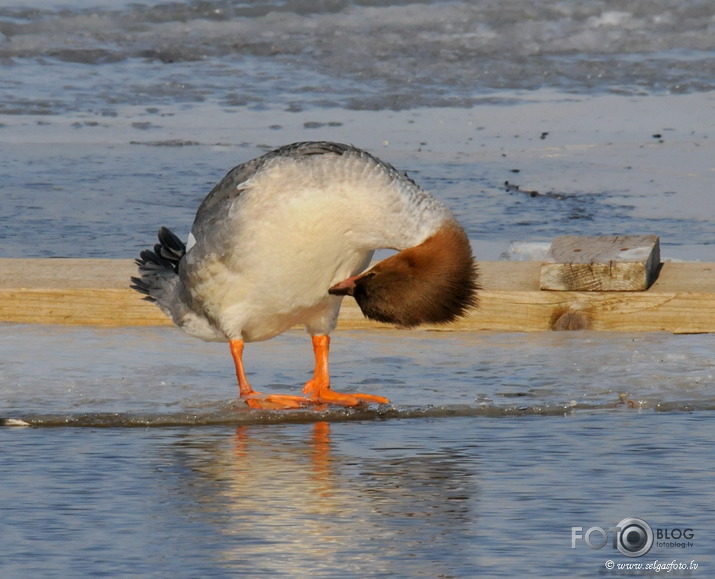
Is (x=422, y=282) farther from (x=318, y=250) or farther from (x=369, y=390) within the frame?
(x=369, y=390)

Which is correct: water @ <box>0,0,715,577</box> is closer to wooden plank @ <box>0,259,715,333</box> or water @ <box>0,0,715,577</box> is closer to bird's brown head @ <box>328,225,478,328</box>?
wooden plank @ <box>0,259,715,333</box>

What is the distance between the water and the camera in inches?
162

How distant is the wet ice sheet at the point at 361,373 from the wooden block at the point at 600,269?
225 mm

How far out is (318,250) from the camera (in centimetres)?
544

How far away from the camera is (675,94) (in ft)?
50.8

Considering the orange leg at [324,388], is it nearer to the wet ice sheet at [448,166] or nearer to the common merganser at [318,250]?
the common merganser at [318,250]

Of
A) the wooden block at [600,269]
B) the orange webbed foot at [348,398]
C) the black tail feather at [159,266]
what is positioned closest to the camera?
the orange webbed foot at [348,398]

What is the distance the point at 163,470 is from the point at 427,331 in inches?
96.0

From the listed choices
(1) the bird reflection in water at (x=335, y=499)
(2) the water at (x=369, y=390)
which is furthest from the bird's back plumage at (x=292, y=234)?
(1) the bird reflection in water at (x=335, y=499)

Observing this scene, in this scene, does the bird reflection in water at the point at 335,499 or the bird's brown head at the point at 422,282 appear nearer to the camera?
the bird reflection in water at the point at 335,499

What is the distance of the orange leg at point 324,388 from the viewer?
5.77 m

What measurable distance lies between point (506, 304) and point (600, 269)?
0.46 m

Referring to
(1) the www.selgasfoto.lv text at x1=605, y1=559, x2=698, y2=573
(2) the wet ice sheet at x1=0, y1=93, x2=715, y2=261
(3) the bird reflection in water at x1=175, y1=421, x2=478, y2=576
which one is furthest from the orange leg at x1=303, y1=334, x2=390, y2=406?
(2) the wet ice sheet at x1=0, y1=93, x2=715, y2=261

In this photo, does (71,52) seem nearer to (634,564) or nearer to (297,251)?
(297,251)
